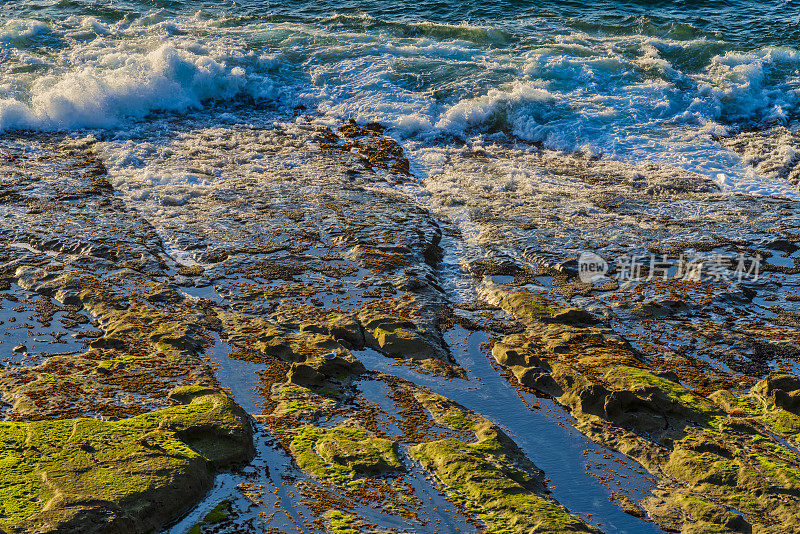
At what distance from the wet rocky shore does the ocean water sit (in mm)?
1768

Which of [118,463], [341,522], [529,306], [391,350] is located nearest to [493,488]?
[341,522]

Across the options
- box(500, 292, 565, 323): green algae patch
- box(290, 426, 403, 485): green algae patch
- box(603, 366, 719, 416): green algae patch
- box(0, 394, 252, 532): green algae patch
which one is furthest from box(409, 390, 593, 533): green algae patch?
box(500, 292, 565, 323): green algae patch

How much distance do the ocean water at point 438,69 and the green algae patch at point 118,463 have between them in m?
6.20

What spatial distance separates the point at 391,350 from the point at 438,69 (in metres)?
8.97

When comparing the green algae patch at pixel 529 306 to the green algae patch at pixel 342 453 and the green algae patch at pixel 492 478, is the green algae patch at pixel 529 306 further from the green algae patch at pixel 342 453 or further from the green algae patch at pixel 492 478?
the green algae patch at pixel 342 453

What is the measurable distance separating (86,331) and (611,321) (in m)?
4.39

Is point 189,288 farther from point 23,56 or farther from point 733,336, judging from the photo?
point 23,56

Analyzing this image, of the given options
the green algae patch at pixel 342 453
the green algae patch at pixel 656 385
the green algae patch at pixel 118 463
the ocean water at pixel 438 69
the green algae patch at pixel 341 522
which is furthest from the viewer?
the ocean water at pixel 438 69

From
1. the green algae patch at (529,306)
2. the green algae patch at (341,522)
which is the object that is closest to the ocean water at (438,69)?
the green algae patch at (529,306)

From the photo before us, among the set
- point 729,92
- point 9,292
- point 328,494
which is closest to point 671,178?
point 729,92

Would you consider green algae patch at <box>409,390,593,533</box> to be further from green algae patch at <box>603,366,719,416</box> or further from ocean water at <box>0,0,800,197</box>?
ocean water at <box>0,0,800,197</box>

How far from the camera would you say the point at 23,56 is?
13.3 metres

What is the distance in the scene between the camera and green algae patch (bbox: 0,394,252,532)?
3.56 m

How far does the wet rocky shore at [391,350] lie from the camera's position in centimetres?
396
